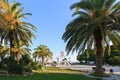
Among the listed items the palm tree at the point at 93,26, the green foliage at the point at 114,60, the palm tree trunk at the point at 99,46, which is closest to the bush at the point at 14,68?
the palm tree at the point at 93,26

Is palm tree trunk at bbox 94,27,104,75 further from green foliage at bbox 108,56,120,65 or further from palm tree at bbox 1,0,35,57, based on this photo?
green foliage at bbox 108,56,120,65

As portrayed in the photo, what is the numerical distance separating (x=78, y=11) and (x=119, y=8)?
15.2 feet

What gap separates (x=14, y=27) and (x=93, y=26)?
11384 millimetres

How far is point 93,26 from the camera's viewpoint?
3100 cm

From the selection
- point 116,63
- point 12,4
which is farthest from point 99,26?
point 116,63

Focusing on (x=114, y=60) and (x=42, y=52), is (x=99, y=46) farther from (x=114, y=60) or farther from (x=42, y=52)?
(x=42, y=52)

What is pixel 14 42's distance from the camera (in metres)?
37.9

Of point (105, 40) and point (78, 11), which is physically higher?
point (78, 11)

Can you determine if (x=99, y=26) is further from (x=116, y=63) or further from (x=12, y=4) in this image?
(x=116, y=63)

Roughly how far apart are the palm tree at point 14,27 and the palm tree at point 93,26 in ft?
23.7

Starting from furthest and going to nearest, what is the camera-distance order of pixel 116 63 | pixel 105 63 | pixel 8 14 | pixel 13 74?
pixel 105 63, pixel 116 63, pixel 8 14, pixel 13 74

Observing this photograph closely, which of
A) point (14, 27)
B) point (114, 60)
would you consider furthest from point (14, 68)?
point (114, 60)

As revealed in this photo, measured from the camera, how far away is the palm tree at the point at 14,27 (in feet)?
121

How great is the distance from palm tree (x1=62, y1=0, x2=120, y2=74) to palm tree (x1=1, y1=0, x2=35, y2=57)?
23.7 feet
